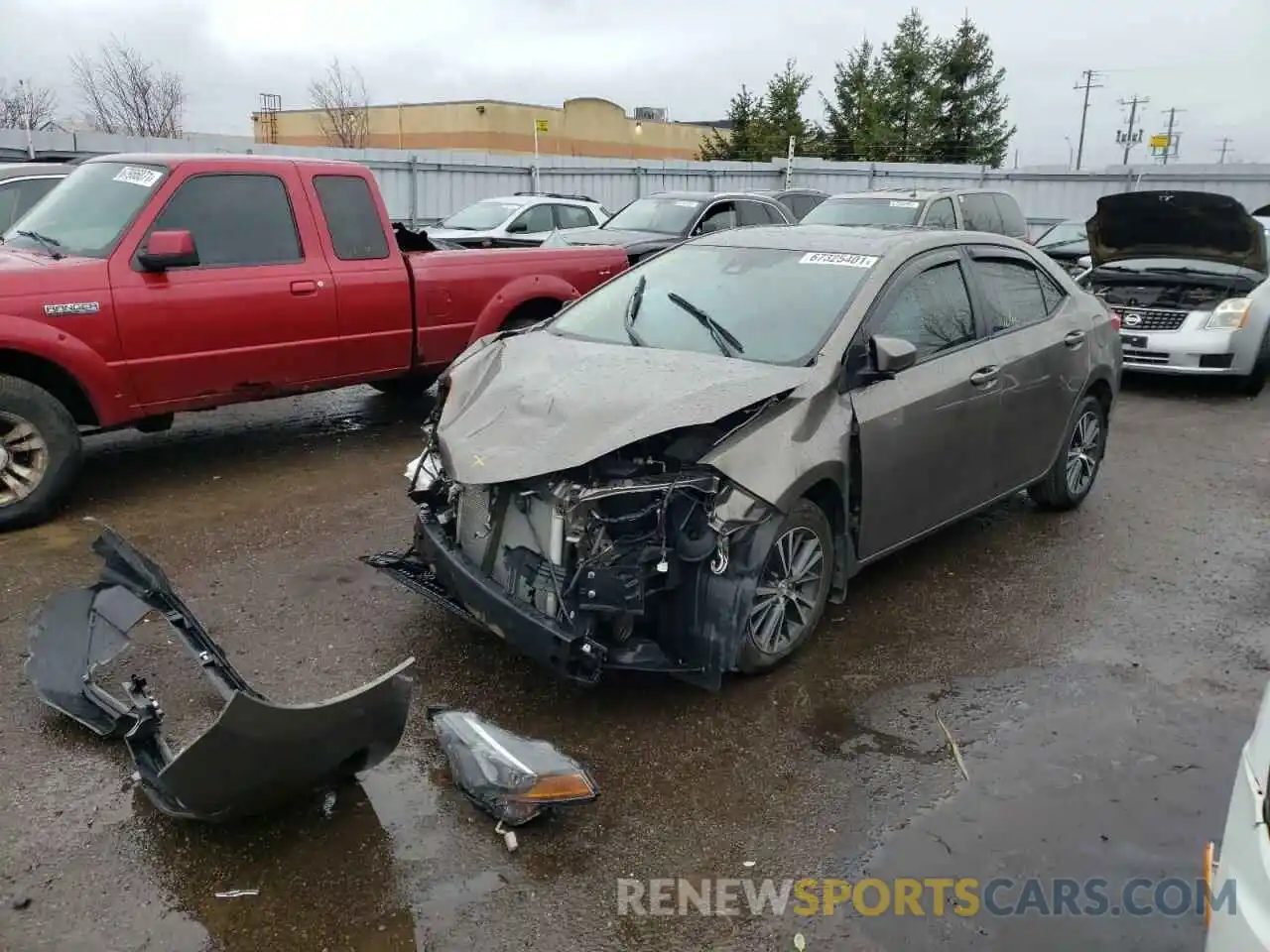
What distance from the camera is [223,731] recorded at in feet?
9.08

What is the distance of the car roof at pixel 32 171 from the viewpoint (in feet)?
32.1

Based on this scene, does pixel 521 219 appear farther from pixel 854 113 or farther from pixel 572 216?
pixel 854 113

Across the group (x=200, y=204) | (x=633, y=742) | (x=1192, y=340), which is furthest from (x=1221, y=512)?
(x=200, y=204)

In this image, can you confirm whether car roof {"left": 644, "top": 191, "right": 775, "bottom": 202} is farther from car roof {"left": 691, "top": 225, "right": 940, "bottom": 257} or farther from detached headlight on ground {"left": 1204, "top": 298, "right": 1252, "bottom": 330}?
car roof {"left": 691, "top": 225, "right": 940, "bottom": 257}

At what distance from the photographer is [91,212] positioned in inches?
242

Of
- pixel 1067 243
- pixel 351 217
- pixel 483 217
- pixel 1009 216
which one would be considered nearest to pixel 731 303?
pixel 351 217

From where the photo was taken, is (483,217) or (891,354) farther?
(483,217)

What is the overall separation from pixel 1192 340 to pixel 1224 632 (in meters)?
6.11

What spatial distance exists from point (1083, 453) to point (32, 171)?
32.4 ft

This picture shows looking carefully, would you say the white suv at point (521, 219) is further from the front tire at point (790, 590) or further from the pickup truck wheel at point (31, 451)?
the front tire at point (790, 590)

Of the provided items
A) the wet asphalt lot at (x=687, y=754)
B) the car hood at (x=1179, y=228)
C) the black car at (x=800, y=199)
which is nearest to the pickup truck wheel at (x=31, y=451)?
the wet asphalt lot at (x=687, y=754)

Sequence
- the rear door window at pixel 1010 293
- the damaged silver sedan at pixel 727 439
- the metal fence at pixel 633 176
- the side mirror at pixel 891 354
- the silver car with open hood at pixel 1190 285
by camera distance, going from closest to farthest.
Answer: the damaged silver sedan at pixel 727 439, the side mirror at pixel 891 354, the rear door window at pixel 1010 293, the silver car with open hood at pixel 1190 285, the metal fence at pixel 633 176

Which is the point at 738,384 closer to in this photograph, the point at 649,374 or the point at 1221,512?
the point at 649,374

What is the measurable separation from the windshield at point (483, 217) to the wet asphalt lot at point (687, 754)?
9.39m
